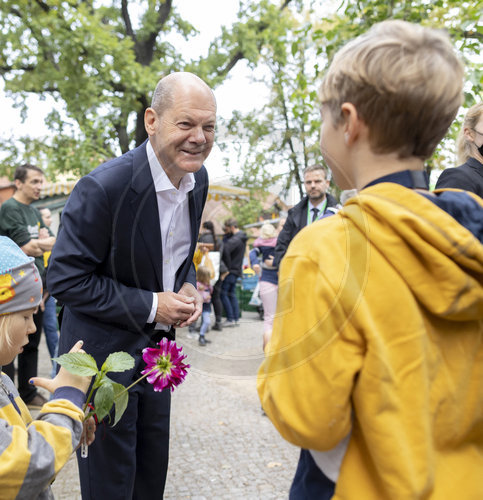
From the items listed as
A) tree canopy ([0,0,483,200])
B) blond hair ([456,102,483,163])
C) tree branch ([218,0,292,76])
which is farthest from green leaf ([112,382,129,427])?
tree branch ([218,0,292,76])

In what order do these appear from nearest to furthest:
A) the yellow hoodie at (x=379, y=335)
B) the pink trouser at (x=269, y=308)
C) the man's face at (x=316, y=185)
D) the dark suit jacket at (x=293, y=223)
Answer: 1. the yellow hoodie at (x=379, y=335)
2. the pink trouser at (x=269, y=308)
3. the man's face at (x=316, y=185)
4. the dark suit jacket at (x=293, y=223)

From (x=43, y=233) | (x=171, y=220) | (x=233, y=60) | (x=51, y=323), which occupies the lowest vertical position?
(x=51, y=323)

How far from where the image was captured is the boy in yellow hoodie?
39.8 inches

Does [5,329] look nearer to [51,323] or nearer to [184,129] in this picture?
[184,129]

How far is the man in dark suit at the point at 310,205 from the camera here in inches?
203

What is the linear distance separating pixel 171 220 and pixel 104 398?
825 mm

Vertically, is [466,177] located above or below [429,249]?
below

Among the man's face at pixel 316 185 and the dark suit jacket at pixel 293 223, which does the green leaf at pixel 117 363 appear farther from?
the man's face at pixel 316 185

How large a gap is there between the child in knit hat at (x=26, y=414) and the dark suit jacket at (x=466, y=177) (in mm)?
1857

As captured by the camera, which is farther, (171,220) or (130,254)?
(171,220)

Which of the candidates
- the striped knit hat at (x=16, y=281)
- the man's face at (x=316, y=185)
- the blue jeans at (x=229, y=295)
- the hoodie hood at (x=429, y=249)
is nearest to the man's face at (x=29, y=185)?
the man's face at (x=316, y=185)

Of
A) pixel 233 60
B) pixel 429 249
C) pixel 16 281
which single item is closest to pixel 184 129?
pixel 16 281

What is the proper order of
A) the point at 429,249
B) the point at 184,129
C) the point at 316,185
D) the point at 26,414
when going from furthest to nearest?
the point at 316,185, the point at 184,129, the point at 26,414, the point at 429,249

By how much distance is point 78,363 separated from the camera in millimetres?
1559
